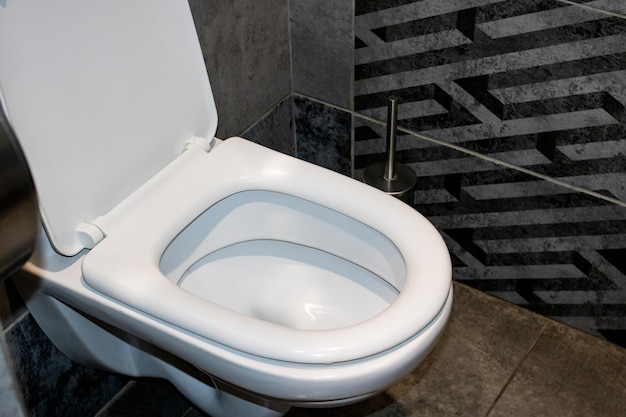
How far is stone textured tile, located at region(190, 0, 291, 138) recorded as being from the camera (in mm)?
1358

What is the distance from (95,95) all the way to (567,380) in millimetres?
970

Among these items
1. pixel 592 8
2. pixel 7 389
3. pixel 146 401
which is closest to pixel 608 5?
pixel 592 8

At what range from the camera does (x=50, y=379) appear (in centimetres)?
121

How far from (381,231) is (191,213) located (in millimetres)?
257

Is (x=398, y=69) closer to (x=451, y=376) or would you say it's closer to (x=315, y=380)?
(x=451, y=376)

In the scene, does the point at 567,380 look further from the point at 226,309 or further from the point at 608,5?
the point at 226,309

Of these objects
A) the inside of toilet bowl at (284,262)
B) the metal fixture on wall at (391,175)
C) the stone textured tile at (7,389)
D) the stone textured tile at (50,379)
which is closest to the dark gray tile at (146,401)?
the stone textured tile at (50,379)

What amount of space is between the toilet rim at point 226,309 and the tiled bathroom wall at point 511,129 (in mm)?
392

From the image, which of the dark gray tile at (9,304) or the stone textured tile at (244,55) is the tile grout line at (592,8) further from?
the dark gray tile at (9,304)

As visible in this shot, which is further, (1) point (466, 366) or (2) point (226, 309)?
(1) point (466, 366)

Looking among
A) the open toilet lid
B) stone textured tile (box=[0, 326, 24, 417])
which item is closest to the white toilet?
the open toilet lid

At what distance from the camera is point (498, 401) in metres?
1.43

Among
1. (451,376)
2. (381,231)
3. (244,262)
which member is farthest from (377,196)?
(451,376)

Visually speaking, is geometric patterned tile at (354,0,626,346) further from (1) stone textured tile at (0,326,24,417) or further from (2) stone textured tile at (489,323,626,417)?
(1) stone textured tile at (0,326,24,417)
